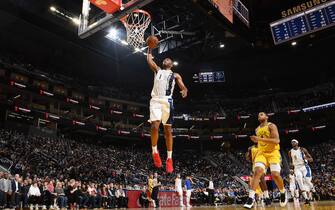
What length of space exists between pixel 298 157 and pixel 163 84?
6.63 m

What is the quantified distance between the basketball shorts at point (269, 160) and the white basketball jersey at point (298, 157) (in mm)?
4470

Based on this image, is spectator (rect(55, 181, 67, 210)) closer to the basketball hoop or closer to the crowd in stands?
the crowd in stands

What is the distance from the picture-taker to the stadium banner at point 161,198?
746 inches

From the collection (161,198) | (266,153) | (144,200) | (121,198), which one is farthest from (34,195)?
(266,153)

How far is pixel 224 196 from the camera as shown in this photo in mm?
22953

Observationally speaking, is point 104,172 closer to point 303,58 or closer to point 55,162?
point 55,162

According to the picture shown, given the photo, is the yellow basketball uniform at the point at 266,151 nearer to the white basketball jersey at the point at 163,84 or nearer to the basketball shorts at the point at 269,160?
the basketball shorts at the point at 269,160

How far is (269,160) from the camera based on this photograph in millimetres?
6383

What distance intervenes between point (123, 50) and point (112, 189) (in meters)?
15.7

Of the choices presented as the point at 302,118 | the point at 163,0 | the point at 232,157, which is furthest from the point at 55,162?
the point at 302,118

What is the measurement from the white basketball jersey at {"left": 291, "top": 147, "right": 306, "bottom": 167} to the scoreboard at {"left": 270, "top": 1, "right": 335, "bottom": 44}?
27.1 feet

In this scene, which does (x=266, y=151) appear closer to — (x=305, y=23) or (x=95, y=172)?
(x=305, y=23)

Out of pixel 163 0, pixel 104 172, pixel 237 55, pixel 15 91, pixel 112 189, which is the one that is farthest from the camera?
pixel 237 55

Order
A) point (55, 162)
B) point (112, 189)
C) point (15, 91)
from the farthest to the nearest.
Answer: point (15, 91), point (55, 162), point (112, 189)
